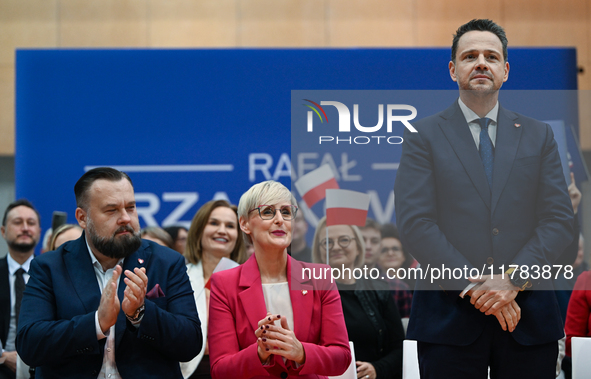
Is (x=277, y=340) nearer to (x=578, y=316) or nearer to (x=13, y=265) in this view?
(x=578, y=316)

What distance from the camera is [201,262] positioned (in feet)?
12.9

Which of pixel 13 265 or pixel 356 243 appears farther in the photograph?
pixel 13 265

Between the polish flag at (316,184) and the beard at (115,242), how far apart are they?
2.43 ft

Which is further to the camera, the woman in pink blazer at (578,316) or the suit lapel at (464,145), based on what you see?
the woman in pink blazer at (578,316)

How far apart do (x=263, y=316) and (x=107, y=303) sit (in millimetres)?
613

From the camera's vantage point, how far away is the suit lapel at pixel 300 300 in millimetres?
2439

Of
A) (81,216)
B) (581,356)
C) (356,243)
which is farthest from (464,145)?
(81,216)

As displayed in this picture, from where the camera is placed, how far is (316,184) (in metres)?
2.39

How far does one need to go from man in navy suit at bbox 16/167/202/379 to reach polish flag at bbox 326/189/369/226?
0.72 meters

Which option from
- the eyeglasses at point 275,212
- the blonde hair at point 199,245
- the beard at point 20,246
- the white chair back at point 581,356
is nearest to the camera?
the eyeglasses at point 275,212

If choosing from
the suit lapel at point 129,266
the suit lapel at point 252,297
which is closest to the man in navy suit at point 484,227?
the suit lapel at point 252,297

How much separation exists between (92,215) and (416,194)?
1.34 metres

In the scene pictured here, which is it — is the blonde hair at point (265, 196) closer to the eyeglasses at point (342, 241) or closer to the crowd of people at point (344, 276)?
the crowd of people at point (344, 276)

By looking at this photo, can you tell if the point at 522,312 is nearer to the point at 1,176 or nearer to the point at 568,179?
the point at 568,179
